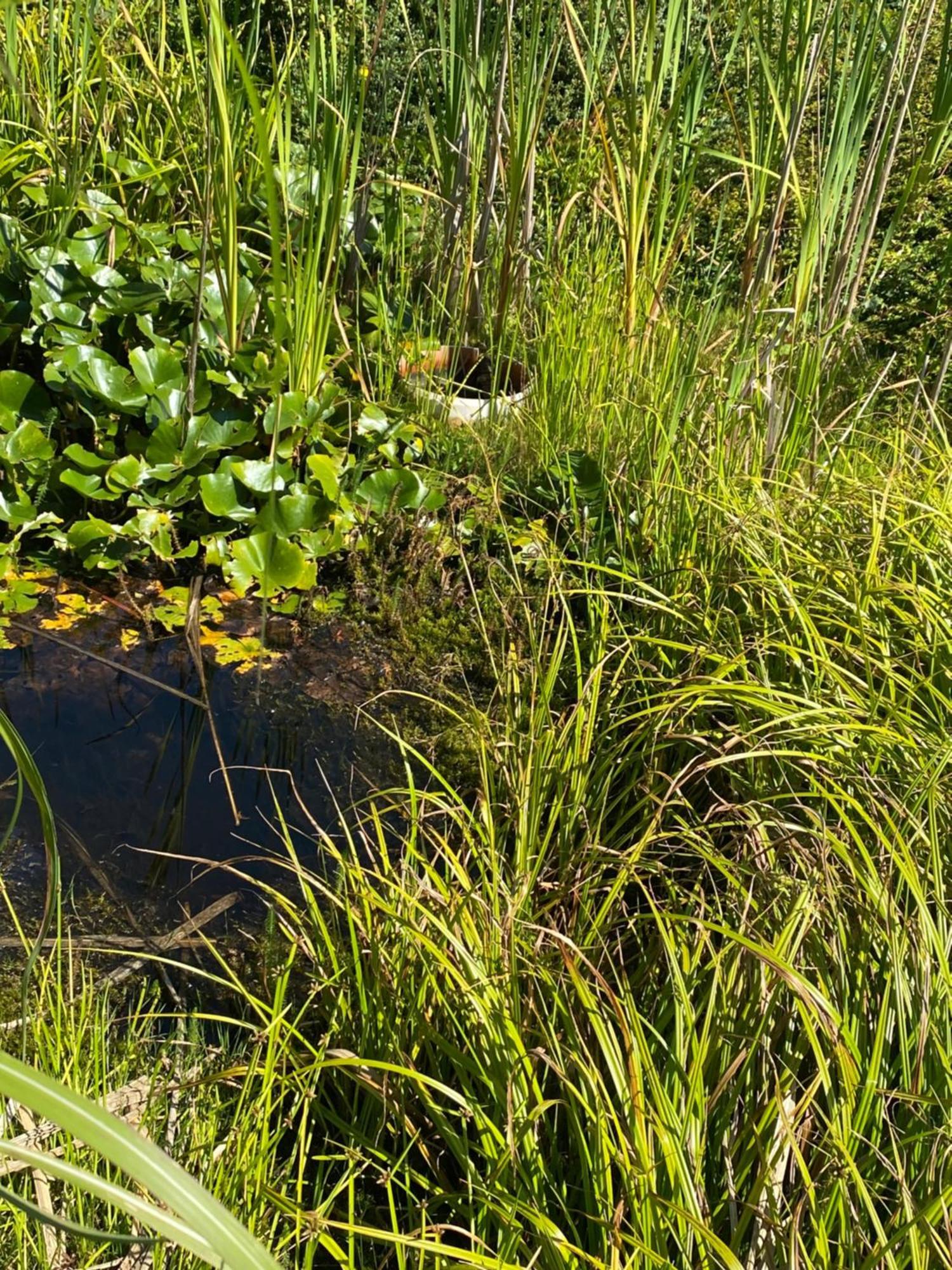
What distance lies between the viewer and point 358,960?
1.33 meters

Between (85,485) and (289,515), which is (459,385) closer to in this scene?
(289,515)

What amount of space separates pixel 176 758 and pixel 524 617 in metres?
0.81

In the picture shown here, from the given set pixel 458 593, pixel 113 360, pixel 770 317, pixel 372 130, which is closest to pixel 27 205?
pixel 113 360

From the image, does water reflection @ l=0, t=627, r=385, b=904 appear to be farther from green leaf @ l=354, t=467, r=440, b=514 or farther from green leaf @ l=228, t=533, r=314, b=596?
green leaf @ l=354, t=467, r=440, b=514

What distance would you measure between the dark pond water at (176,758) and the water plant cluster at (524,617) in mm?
73

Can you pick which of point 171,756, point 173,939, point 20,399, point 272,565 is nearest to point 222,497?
point 272,565

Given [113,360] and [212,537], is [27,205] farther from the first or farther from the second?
[212,537]

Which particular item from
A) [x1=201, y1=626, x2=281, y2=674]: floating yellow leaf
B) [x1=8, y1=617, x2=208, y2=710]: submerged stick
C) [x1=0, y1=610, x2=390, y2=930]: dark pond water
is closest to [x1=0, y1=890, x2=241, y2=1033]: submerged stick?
[x1=0, y1=610, x2=390, y2=930]: dark pond water

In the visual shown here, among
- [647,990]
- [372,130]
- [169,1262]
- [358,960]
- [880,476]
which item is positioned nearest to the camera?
[169,1262]

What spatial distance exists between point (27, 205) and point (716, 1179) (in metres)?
3.04

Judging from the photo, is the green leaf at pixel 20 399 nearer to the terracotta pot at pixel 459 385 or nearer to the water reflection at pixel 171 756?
the water reflection at pixel 171 756

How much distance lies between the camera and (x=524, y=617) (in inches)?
96.3

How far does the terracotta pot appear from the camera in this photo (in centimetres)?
304

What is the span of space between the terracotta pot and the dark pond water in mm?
850
